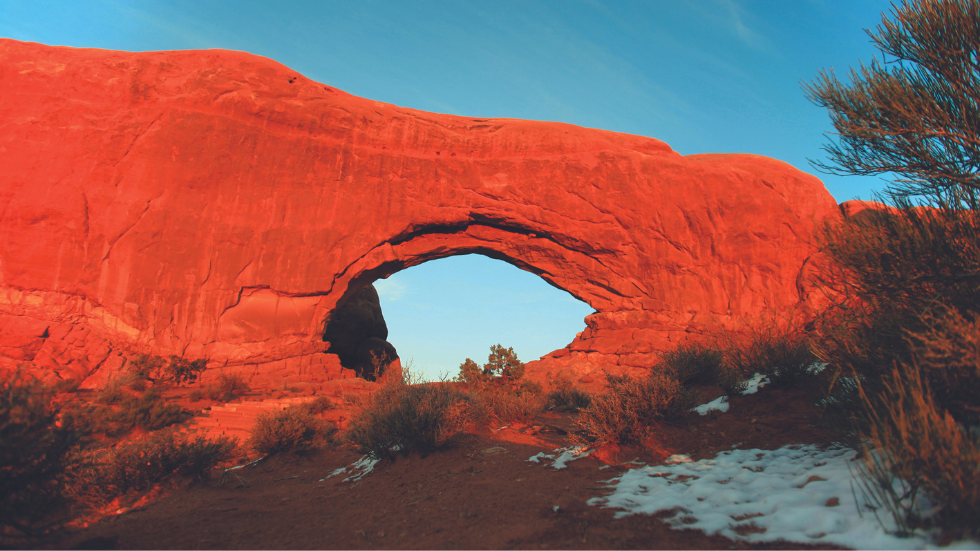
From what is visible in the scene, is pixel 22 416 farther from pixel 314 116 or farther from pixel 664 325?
Answer: pixel 664 325

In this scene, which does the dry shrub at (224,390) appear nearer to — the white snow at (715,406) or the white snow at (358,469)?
the white snow at (358,469)

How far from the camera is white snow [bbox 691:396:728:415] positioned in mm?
6199

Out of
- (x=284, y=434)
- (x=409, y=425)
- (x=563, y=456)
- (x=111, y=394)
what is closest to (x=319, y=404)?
(x=284, y=434)

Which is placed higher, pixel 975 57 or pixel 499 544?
pixel 975 57

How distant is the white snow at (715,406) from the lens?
620 centimetres

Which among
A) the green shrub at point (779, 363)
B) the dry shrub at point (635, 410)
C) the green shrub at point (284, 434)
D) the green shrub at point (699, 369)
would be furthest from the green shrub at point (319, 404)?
the green shrub at point (779, 363)

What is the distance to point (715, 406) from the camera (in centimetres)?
629

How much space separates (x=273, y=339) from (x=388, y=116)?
9.35 meters

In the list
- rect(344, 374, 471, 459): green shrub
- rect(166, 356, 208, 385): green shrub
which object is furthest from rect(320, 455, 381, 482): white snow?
rect(166, 356, 208, 385): green shrub

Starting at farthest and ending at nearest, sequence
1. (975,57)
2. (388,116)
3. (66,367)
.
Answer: (388,116)
(66,367)
(975,57)

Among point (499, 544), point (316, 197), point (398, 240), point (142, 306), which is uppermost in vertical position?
point (316, 197)

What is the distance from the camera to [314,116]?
57.3 ft

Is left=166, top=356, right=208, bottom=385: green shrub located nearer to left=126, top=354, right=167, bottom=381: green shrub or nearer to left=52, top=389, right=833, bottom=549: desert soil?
left=126, top=354, right=167, bottom=381: green shrub

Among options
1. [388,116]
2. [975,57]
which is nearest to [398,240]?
[388,116]
